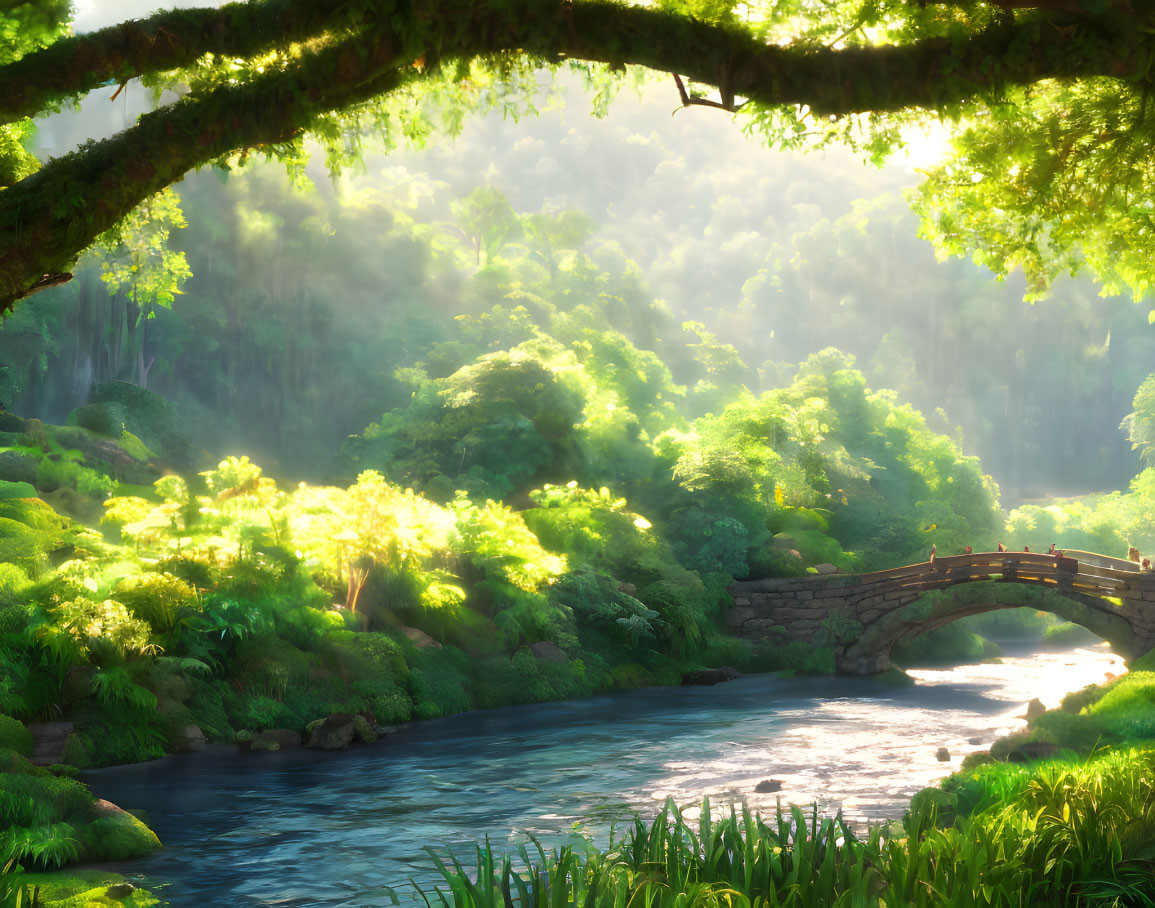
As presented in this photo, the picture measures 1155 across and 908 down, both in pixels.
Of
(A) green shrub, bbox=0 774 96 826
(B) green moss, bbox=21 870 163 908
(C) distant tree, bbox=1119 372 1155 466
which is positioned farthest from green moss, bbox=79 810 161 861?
(C) distant tree, bbox=1119 372 1155 466

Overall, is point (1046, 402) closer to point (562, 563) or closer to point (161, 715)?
point (562, 563)

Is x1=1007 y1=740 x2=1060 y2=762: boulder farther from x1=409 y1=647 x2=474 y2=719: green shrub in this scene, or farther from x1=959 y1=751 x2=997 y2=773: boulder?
x1=409 y1=647 x2=474 y2=719: green shrub

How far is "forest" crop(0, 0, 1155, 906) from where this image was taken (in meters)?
5.43

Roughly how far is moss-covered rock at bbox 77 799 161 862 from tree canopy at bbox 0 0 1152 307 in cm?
700

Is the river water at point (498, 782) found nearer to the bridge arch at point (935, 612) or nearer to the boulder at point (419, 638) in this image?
the boulder at point (419, 638)

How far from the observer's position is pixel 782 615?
29.9 metres

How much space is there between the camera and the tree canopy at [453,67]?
5051 millimetres

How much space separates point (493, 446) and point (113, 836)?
854 inches

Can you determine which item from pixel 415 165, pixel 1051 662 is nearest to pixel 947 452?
pixel 1051 662

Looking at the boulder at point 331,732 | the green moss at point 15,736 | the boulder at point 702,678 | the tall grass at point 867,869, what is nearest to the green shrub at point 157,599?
the green moss at point 15,736

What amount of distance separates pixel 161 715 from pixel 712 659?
1651cm

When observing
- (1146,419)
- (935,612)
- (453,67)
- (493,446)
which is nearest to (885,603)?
(935,612)

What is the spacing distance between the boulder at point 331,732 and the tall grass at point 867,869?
11845 millimetres

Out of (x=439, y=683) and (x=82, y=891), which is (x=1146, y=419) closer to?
(x=439, y=683)
